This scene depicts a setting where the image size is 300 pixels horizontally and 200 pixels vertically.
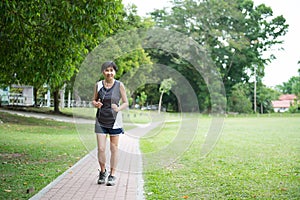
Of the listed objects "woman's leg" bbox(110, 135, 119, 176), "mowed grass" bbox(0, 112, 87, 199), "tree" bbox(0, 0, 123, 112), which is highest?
A: "tree" bbox(0, 0, 123, 112)

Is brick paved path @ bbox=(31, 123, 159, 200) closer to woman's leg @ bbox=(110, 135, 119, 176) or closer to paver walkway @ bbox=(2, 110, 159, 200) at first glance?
paver walkway @ bbox=(2, 110, 159, 200)

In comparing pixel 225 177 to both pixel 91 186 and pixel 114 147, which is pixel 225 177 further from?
pixel 91 186

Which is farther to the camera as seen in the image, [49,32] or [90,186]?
[49,32]

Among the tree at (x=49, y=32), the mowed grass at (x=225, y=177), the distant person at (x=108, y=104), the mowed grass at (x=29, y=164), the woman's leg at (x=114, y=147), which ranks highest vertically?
the tree at (x=49, y=32)

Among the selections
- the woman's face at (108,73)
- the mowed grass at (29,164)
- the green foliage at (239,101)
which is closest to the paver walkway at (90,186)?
the mowed grass at (29,164)

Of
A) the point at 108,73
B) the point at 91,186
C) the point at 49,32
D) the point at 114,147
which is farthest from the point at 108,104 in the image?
the point at 49,32

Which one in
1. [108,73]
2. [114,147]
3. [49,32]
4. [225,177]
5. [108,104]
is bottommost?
[225,177]

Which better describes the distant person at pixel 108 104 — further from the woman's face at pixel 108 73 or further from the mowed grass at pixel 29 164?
the mowed grass at pixel 29 164

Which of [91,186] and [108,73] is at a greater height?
[108,73]

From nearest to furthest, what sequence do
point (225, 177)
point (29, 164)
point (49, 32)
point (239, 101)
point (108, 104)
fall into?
1. point (108, 104)
2. point (225, 177)
3. point (29, 164)
4. point (49, 32)
5. point (239, 101)

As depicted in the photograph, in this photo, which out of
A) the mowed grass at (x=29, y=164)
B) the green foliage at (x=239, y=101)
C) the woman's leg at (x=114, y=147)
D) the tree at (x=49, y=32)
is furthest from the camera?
the green foliage at (x=239, y=101)

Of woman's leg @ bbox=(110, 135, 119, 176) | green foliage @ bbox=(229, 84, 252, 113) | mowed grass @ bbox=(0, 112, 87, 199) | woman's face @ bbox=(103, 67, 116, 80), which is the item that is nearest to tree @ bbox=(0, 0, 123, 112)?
mowed grass @ bbox=(0, 112, 87, 199)

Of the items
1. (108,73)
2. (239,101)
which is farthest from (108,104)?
(239,101)

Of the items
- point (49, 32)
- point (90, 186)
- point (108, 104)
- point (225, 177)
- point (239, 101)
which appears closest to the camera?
point (108, 104)
